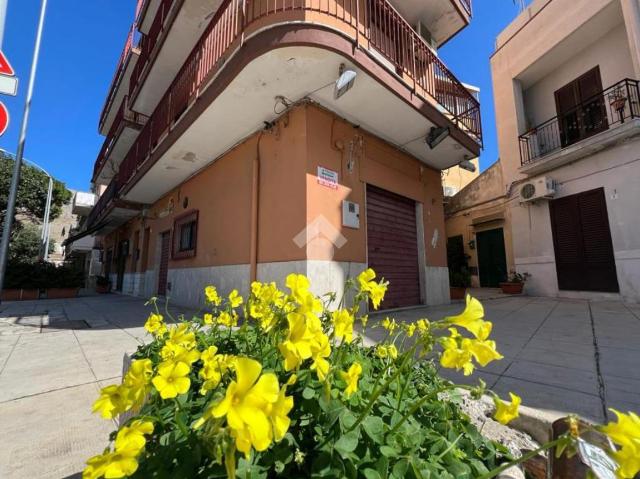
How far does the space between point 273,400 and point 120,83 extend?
14.9m

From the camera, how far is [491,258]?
12.3 metres

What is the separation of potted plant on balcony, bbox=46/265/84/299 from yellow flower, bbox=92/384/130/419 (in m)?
14.2

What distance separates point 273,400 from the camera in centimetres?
49

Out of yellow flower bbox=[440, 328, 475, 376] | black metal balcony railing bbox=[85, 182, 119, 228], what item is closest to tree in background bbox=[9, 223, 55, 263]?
black metal balcony railing bbox=[85, 182, 119, 228]

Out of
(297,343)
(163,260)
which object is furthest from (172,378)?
(163,260)

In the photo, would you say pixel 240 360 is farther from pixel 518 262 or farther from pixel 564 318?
pixel 518 262

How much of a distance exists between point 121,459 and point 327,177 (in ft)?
14.9

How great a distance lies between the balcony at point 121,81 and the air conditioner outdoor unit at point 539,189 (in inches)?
544

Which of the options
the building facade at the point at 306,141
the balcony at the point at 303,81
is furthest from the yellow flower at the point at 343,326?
the balcony at the point at 303,81

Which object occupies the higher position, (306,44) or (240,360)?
(306,44)

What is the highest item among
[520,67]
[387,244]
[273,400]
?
[520,67]

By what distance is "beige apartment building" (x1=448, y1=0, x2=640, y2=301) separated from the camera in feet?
24.0

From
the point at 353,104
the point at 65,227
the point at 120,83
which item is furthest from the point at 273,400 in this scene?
the point at 65,227

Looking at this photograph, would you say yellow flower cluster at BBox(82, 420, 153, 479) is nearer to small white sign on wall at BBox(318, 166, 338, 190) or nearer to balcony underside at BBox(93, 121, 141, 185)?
small white sign on wall at BBox(318, 166, 338, 190)
